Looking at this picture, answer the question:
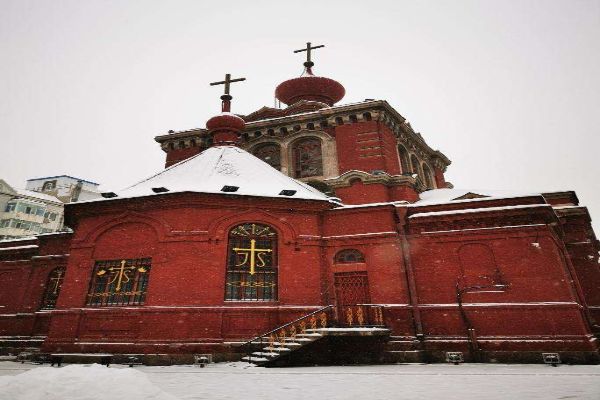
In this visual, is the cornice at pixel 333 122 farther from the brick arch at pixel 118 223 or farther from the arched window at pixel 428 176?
the brick arch at pixel 118 223

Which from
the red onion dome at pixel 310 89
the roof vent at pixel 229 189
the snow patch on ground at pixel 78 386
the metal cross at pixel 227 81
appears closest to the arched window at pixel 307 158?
the red onion dome at pixel 310 89

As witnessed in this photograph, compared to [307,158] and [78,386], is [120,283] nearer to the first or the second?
[78,386]

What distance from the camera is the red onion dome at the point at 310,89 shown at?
78.0 ft

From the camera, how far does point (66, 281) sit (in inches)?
555

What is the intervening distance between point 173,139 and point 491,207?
1813 centimetres

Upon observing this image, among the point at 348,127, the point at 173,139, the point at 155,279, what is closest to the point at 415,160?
the point at 348,127

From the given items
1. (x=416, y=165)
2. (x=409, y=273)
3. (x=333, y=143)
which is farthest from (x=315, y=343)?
(x=416, y=165)

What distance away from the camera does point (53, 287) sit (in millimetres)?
18297

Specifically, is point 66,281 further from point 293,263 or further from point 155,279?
point 293,263

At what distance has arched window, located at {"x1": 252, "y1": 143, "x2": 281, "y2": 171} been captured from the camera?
2105 cm

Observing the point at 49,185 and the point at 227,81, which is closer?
the point at 227,81

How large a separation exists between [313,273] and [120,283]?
7269 millimetres

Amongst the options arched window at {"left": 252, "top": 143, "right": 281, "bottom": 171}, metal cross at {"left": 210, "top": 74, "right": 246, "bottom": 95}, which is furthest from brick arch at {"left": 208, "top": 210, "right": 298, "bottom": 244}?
metal cross at {"left": 210, "top": 74, "right": 246, "bottom": 95}

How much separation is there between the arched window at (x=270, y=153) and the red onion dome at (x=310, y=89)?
434cm
